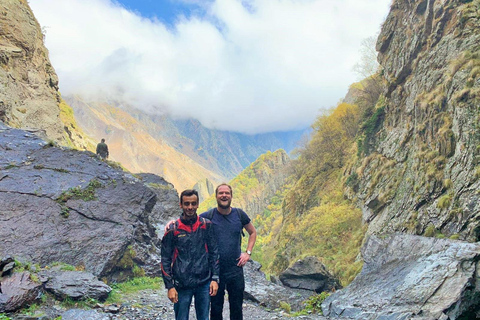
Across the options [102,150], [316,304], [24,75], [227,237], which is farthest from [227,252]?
[24,75]

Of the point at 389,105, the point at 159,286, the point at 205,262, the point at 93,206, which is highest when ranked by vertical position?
the point at 389,105

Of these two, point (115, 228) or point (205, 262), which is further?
point (115, 228)

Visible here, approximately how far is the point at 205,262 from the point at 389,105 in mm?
22020

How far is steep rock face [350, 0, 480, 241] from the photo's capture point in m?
10.3

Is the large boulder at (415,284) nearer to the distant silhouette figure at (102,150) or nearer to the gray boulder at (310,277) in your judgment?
the gray boulder at (310,277)

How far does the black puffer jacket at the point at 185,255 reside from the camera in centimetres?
443

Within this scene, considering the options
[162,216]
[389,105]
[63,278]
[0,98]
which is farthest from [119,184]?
[389,105]

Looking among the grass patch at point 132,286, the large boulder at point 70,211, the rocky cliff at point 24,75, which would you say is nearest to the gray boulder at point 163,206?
the large boulder at point 70,211

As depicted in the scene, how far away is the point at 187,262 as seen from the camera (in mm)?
4461

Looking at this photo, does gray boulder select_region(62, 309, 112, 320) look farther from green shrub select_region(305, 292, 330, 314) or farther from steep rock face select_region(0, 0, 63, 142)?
steep rock face select_region(0, 0, 63, 142)

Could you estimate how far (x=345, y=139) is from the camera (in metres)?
36.1

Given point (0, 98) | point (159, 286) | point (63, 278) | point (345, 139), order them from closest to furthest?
point (63, 278), point (159, 286), point (0, 98), point (345, 139)

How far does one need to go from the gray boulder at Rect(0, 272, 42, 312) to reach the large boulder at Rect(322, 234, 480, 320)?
7646 millimetres

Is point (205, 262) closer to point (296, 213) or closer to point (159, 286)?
point (159, 286)
